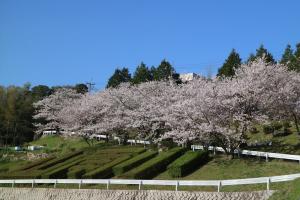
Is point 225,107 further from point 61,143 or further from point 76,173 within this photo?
point 61,143

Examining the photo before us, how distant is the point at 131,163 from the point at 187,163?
173 inches

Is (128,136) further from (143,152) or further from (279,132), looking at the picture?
(279,132)

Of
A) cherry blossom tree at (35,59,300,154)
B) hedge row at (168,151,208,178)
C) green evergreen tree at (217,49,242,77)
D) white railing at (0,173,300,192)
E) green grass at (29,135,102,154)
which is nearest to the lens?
white railing at (0,173,300,192)

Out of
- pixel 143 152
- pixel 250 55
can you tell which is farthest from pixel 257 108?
pixel 250 55

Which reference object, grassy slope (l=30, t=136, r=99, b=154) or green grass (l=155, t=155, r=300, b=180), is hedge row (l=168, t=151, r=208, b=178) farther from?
grassy slope (l=30, t=136, r=99, b=154)

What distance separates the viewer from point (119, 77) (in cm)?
7819

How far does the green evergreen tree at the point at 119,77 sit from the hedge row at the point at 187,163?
149 feet

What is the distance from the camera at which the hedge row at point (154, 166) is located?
94.9ft

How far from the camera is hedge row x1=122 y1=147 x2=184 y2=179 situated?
28.9m

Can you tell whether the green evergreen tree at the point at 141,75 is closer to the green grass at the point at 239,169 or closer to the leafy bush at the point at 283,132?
the leafy bush at the point at 283,132

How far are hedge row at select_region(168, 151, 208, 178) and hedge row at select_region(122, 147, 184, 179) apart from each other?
925 millimetres

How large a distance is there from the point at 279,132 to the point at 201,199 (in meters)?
21.0

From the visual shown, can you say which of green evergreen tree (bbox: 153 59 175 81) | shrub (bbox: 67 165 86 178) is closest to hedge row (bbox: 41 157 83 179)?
shrub (bbox: 67 165 86 178)

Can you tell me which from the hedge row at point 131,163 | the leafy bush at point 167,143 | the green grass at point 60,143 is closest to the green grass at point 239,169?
the hedge row at point 131,163
